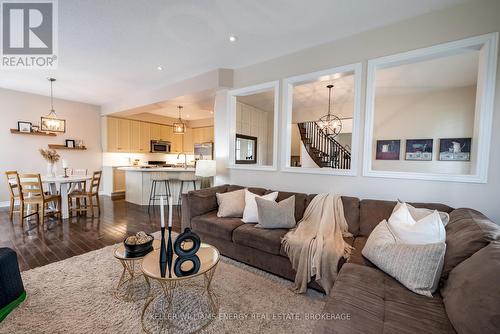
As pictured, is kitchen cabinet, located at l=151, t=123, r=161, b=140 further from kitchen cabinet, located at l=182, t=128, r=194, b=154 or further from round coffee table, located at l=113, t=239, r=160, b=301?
round coffee table, located at l=113, t=239, r=160, b=301

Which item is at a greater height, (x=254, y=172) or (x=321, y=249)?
(x=254, y=172)

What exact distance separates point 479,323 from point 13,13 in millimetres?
4706

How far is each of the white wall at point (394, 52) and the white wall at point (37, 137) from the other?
564cm

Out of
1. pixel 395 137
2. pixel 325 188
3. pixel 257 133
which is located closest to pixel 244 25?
pixel 325 188

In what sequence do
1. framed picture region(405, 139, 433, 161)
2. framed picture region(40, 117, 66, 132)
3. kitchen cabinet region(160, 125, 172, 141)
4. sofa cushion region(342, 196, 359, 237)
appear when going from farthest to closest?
1. kitchen cabinet region(160, 125, 172, 141)
2. framed picture region(40, 117, 66, 132)
3. framed picture region(405, 139, 433, 161)
4. sofa cushion region(342, 196, 359, 237)

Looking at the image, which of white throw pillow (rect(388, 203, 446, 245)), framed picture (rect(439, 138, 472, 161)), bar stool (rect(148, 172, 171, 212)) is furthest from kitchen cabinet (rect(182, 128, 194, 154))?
white throw pillow (rect(388, 203, 446, 245))

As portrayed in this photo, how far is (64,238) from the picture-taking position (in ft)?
10.6

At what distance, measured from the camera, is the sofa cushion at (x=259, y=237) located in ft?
7.43

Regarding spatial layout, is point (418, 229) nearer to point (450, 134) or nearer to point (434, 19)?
point (434, 19)

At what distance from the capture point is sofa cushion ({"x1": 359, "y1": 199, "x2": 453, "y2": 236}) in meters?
2.27

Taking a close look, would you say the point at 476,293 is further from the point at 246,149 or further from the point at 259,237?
the point at 246,149

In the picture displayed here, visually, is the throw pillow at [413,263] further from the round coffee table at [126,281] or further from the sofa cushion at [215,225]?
the round coffee table at [126,281]

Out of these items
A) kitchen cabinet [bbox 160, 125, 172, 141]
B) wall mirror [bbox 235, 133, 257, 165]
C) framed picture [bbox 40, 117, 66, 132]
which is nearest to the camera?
framed picture [bbox 40, 117, 66, 132]

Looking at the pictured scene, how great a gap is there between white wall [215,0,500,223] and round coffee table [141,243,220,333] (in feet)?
6.21
